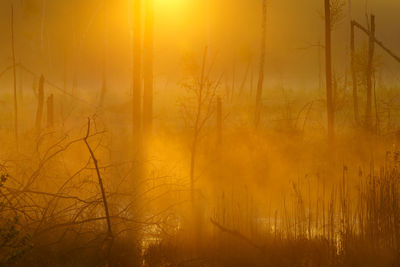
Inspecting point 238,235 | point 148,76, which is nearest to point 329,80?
point 148,76

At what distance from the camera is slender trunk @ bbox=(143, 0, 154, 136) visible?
16.1 metres

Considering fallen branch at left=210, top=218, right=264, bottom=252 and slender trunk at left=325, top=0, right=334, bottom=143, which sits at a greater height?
slender trunk at left=325, top=0, right=334, bottom=143

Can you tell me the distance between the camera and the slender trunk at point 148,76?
52.9ft

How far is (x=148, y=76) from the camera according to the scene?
1652 centimetres

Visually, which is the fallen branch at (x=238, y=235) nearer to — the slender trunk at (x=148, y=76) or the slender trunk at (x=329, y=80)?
the slender trunk at (x=148, y=76)

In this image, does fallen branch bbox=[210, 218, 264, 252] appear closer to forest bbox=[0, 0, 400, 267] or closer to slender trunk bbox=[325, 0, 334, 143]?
forest bbox=[0, 0, 400, 267]

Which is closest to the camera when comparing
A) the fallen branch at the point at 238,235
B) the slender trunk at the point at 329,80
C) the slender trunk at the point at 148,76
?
the fallen branch at the point at 238,235

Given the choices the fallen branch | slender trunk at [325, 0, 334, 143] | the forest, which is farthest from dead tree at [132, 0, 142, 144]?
the fallen branch

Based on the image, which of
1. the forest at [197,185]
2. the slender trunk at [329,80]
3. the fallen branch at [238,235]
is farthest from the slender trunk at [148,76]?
the fallen branch at [238,235]

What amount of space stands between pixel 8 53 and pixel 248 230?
54.0 meters

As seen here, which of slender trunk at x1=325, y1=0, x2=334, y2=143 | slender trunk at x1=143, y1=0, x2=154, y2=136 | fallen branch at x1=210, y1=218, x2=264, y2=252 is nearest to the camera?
fallen branch at x1=210, y1=218, x2=264, y2=252

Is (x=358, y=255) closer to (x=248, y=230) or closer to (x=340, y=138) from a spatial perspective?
(x=248, y=230)

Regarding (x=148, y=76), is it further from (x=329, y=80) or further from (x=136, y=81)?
(x=329, y=80)

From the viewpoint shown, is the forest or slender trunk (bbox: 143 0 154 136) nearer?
the forest
